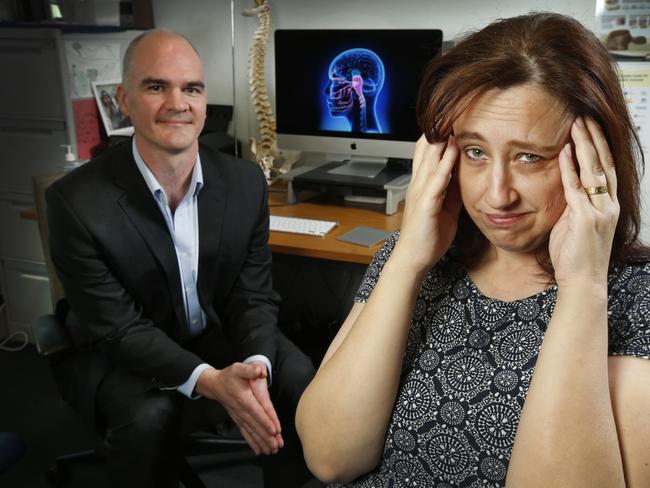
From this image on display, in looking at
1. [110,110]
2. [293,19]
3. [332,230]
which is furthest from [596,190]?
[110,110]

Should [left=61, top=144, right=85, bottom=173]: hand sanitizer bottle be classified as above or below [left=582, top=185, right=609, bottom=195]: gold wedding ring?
below

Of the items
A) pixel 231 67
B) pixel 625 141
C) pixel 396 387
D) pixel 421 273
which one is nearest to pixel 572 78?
pixel 625 141

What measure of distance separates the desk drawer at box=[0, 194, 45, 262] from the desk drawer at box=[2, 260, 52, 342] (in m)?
0.04

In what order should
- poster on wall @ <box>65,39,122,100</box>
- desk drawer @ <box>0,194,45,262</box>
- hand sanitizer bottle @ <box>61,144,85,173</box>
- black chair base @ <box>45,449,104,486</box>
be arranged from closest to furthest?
black chair base @ <box>45,449,104,486</box> → hand sanitizer bottle @ <box>61,144,85,173</box> → poster on wall @ <box>65,39,122,100</box> → desk drawer @ <box>0,194,45,262</box>

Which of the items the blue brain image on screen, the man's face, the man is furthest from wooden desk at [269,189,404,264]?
the man's face

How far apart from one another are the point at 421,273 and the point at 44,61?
85.1 inches

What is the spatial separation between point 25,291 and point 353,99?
174cm

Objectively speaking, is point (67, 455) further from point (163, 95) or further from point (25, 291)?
point (163, 95)

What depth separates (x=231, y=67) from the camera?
2.90m

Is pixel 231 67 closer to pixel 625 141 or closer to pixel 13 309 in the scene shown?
pixel 13 309

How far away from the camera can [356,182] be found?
2393 millimetres

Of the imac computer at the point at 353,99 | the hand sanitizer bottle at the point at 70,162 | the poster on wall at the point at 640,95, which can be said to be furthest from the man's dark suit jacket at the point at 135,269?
the poster on wall at the point at 640,95

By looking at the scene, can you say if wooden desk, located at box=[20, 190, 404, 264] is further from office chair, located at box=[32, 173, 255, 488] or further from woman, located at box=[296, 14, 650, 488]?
woman, located at box=[296, 14, 650, 488]

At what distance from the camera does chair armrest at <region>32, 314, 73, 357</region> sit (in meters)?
1.72
